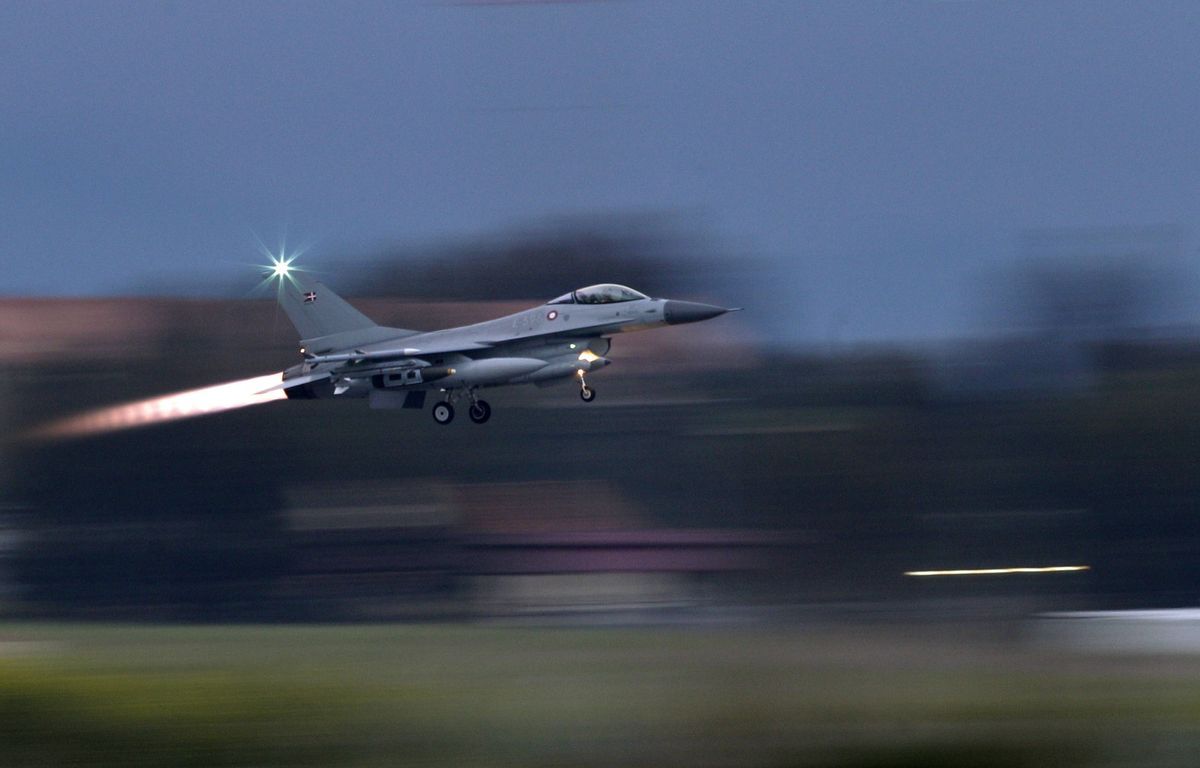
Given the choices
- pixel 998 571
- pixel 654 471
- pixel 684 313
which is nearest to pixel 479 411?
pixel 684 313


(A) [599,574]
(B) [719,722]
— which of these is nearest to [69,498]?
(A) [599,574]

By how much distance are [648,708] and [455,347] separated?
23.2 ft

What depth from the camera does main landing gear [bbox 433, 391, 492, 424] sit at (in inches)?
848

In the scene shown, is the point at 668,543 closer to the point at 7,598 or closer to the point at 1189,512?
the point at 1189,512

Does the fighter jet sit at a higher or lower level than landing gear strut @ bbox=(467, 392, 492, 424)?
higher

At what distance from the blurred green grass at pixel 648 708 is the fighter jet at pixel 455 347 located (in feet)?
13.4

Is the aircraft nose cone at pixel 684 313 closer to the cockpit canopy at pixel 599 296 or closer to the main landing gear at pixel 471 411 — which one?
the cockpit canopy at pixel 599 296

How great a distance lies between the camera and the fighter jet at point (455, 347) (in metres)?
21.7

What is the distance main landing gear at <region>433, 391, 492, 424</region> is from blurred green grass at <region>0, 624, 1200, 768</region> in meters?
3.55

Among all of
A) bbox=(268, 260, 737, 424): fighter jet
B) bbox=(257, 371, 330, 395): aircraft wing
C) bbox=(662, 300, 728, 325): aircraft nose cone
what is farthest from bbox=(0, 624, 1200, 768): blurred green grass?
bbox=(662, 300, 728, 325): aircraft nose cone

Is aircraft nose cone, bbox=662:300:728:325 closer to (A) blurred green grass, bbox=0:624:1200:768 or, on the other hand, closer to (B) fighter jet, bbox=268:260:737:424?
(B) fighter jet, bbox=268:260:737:424

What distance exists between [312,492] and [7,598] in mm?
12555

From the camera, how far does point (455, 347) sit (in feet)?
72.5

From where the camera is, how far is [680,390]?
56.1m
